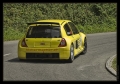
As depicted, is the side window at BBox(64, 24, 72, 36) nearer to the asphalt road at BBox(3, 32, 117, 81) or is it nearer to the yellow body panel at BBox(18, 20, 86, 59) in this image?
the yellow body panel at BBox(18, 20, 86, 59)

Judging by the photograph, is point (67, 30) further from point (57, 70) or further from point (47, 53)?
point (57, 70)

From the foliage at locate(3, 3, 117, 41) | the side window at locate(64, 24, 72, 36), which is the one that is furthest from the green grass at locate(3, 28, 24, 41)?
the side window at locate(64, 24, 72, 36)

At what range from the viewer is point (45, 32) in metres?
13.1

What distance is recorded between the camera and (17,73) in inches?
420

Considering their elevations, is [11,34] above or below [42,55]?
above

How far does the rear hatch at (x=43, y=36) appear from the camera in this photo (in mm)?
12734

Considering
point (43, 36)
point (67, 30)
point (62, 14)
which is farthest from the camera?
point (62, 14)

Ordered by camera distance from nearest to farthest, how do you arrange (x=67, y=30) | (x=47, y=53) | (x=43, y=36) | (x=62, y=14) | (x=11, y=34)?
(x=47, y=53)
(x=43, y=36)
(x=67, y=30)
(x=11, y=34)
(x=62, y=14)

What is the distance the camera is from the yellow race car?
1270cm

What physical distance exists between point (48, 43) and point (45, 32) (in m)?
0.55

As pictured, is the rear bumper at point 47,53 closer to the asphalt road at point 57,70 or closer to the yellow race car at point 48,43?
the yellow race car at point 48,43

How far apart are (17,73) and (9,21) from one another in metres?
17.1


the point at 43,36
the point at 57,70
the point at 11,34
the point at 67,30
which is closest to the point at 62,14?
the point at 11,34

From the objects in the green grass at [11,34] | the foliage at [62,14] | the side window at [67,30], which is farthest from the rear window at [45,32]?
the foliage at [62,14]
